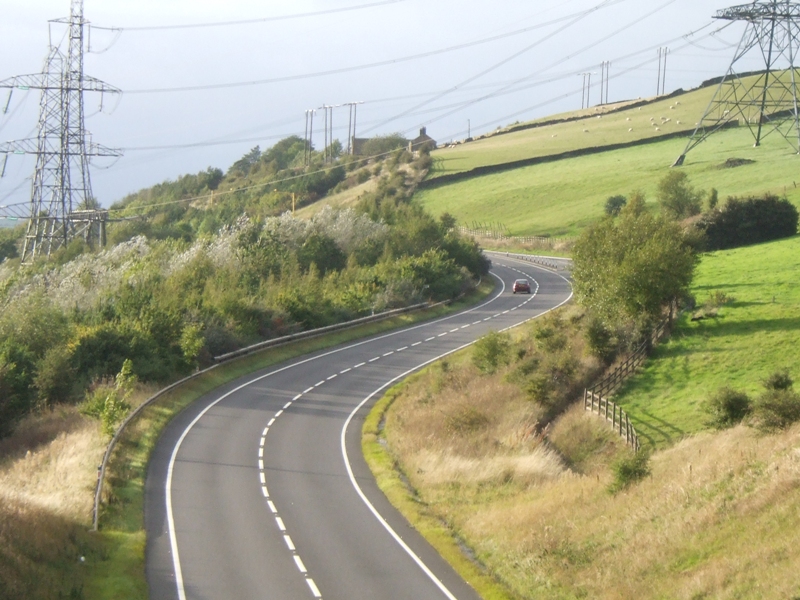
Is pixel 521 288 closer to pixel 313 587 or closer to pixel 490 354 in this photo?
pixel 490 354

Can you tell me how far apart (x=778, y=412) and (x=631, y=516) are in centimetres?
660

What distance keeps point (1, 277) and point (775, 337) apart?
4350cm

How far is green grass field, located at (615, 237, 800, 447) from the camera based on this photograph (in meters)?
34.4

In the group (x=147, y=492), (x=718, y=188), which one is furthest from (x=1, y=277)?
(x=718, y=188)

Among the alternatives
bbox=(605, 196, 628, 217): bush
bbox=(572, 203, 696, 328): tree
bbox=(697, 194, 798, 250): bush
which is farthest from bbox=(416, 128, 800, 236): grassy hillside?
bbox=(572, 203, 696, 328): tree

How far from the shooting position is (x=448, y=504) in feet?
79.9

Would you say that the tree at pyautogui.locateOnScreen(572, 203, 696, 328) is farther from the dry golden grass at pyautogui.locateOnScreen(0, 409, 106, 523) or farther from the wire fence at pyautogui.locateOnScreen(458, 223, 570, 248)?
the wire fence at pyautogui.locateOnScreen(458, 223, 570, 248)

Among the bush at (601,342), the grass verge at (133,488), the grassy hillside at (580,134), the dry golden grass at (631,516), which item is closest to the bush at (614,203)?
the grassy hillside at (580,134)

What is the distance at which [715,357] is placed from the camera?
132 ft

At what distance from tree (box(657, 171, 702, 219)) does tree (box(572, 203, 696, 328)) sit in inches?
1478

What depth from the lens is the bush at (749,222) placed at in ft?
237

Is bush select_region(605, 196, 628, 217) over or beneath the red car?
over

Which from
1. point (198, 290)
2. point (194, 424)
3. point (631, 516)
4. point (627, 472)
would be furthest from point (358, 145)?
point (631, 516)

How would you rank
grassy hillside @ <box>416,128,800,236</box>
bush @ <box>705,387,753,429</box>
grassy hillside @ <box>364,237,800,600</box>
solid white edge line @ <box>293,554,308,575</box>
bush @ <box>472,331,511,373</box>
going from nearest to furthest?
grassy hillside @ <box>364,237,800,600</box>, solid white edge line @ <box>293,554,308,575</box>, bush @ <box>705,387,753,429</box>, bush @ <box>472,331,511,373</box>, grassy hillside @ <box>416,128,800,236</box>
